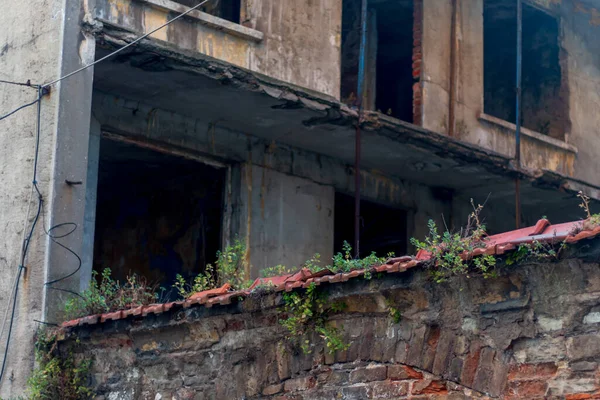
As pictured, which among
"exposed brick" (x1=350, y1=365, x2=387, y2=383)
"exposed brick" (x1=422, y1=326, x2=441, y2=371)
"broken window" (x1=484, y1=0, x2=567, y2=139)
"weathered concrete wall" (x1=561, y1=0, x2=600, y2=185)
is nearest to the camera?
"exposed brick" (x1=422, y1=326, x2=441, y2=371)

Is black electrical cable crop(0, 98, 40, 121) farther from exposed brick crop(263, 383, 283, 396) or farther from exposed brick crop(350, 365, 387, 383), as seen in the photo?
exposed brick crop(350, 365, 387, 383)

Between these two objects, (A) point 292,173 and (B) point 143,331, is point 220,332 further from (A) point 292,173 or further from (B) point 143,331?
(A) point 292,173

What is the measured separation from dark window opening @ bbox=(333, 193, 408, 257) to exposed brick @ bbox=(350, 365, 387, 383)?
21.9ft

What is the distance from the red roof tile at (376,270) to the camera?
6.53 metres

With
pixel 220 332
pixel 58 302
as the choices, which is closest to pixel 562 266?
pixel 220 332

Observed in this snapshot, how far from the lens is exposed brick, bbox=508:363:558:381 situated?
6660 mm

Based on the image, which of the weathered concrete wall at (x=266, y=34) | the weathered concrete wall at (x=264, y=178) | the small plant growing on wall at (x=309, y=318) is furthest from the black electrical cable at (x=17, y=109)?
the small plant growing on wall at (x=309, y=318)

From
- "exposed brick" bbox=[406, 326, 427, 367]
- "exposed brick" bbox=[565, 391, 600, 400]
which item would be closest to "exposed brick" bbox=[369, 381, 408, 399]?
"exposed brick" bbox=[406, 326, 427, 367]

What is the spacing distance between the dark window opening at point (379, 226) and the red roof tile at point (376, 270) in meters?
5.81

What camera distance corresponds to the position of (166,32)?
35.1ft

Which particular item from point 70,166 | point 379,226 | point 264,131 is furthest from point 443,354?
point 379,226

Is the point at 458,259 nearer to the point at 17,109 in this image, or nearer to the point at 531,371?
the point at 531,371

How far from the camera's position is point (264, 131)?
1260 cm

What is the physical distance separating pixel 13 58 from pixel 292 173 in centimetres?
385
